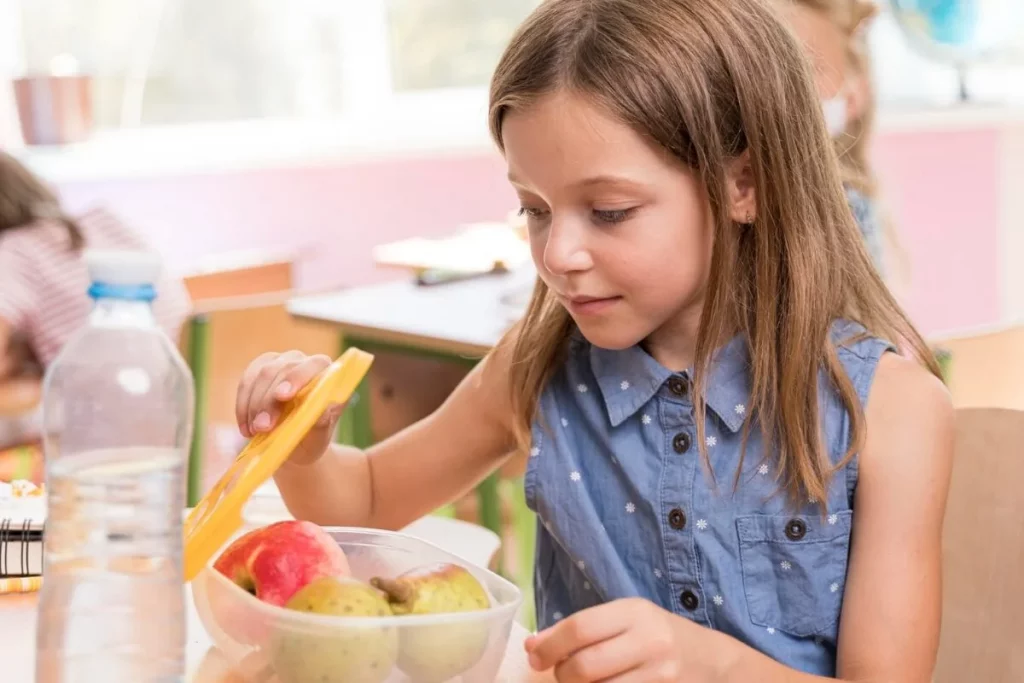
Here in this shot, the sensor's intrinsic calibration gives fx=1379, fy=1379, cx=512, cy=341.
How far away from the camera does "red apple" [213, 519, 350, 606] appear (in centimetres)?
84

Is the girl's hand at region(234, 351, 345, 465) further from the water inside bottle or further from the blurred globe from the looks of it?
the blurred globe

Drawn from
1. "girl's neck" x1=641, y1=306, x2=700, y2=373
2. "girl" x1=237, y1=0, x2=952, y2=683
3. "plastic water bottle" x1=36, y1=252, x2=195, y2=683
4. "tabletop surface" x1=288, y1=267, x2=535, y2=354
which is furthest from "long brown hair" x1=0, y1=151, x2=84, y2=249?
"plastic water bottle" x1=36, y1=252, x2=195, y2=683

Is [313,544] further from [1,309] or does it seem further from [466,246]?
[466,246]

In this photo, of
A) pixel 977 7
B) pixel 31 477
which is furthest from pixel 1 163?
pixel 977 7

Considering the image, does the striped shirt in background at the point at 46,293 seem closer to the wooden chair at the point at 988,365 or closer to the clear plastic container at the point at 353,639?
the wooden chair at the point at 988,365

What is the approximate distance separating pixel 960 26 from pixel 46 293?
9.86ft

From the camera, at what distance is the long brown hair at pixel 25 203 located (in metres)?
2.71

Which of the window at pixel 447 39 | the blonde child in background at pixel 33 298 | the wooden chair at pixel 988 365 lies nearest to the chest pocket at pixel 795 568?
the wooden chair at pixel 988 365

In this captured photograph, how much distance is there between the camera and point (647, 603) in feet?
2.87

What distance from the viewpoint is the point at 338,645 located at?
30.9 inches

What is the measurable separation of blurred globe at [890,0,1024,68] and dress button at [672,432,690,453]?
348cm

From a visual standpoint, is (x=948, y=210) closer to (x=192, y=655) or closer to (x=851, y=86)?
(x=851, y=86)

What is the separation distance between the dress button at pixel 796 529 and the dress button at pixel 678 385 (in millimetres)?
143

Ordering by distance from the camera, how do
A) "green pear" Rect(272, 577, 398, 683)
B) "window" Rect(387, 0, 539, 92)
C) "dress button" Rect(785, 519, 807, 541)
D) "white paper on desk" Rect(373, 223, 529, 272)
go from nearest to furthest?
"green pear" Rect(272, 577, 398, 683) → "dress button" Rect(785, 519, 807, 541) → "white paper on desk" Rect(373, 223, 529, 272) → "window" Rect(387, 0, 539, 92)
